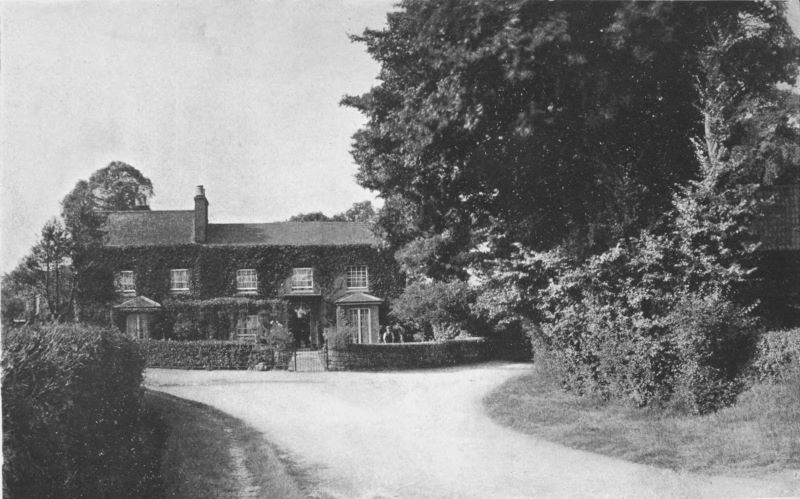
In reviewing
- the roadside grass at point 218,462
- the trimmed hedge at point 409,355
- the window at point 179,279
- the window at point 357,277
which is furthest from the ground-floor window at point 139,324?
the roadside grass at point 218,462

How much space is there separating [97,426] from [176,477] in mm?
1687

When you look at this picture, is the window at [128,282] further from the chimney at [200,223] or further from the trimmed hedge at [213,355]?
the trimmed hedge at [213,355]

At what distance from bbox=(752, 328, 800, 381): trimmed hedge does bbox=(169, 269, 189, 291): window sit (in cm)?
2943

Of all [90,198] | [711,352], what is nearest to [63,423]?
[90,198]

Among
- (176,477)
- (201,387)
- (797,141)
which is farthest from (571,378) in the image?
(201,387)

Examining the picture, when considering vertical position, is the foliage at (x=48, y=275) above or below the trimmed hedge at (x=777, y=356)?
above

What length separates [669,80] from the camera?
12648mm

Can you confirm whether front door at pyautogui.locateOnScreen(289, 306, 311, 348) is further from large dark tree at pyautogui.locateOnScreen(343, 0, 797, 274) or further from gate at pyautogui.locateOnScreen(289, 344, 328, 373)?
large dark tree at pyautogui.locateOnScreen(343, 0, 797, 274)

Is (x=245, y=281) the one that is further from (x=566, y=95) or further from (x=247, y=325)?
(x=566, y=95)

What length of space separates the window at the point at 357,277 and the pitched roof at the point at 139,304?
35.5 ft

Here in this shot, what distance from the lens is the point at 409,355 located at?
2225 cm

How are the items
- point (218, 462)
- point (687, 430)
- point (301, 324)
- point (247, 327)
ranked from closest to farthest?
point (218, 462), point (687, 430), point (247, 327), point (301, 324)

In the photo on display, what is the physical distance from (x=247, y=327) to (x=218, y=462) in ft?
78.6

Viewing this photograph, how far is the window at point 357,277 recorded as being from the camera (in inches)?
1364
